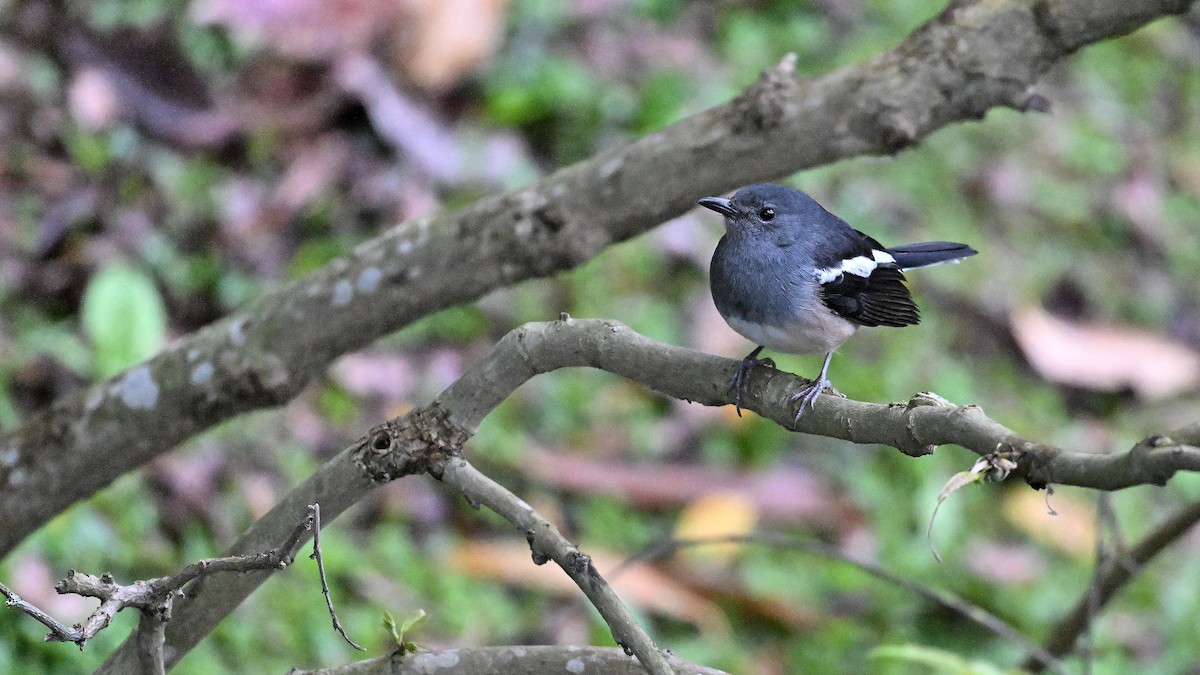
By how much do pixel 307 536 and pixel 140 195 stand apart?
3.19 meters

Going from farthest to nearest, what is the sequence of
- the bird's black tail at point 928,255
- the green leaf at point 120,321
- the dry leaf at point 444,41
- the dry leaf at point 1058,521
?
the dry leaf at point 444,41 → the dry leaf at point 1058,521 → the green leaf at point 120,321 → the bird's black tail at point 928,255

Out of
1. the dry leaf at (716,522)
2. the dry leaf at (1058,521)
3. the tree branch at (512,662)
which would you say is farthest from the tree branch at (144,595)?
the dry leaf at (1058,521)

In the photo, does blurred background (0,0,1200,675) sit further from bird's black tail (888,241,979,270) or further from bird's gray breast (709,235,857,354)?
bird's gray breast (709,235,857,354)

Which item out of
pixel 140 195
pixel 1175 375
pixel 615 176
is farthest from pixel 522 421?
pixel 1175 375

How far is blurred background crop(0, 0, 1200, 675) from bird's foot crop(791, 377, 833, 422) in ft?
6.01

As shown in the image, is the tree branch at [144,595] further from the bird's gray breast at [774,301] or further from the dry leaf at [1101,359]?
the dry leaf at [1101,359]

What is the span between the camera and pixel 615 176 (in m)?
2.90

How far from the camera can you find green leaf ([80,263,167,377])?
13.4 ft

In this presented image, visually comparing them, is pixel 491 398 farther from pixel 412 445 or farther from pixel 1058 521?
pixel 1058 521

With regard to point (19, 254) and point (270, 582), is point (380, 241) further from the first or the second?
point (19, 254)

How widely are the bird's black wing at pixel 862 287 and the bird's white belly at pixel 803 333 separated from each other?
0.04 meters

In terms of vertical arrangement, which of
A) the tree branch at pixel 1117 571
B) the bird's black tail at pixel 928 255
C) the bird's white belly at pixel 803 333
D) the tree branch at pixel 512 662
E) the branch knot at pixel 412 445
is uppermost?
the bird's black tail at pixel 928 255

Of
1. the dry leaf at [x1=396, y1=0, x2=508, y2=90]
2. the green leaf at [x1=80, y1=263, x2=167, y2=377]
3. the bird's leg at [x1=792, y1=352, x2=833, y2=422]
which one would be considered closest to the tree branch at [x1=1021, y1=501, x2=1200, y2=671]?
the bird's leg at [x1=792, y1=352, x2=833, y2=422]

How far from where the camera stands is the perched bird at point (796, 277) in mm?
2564
